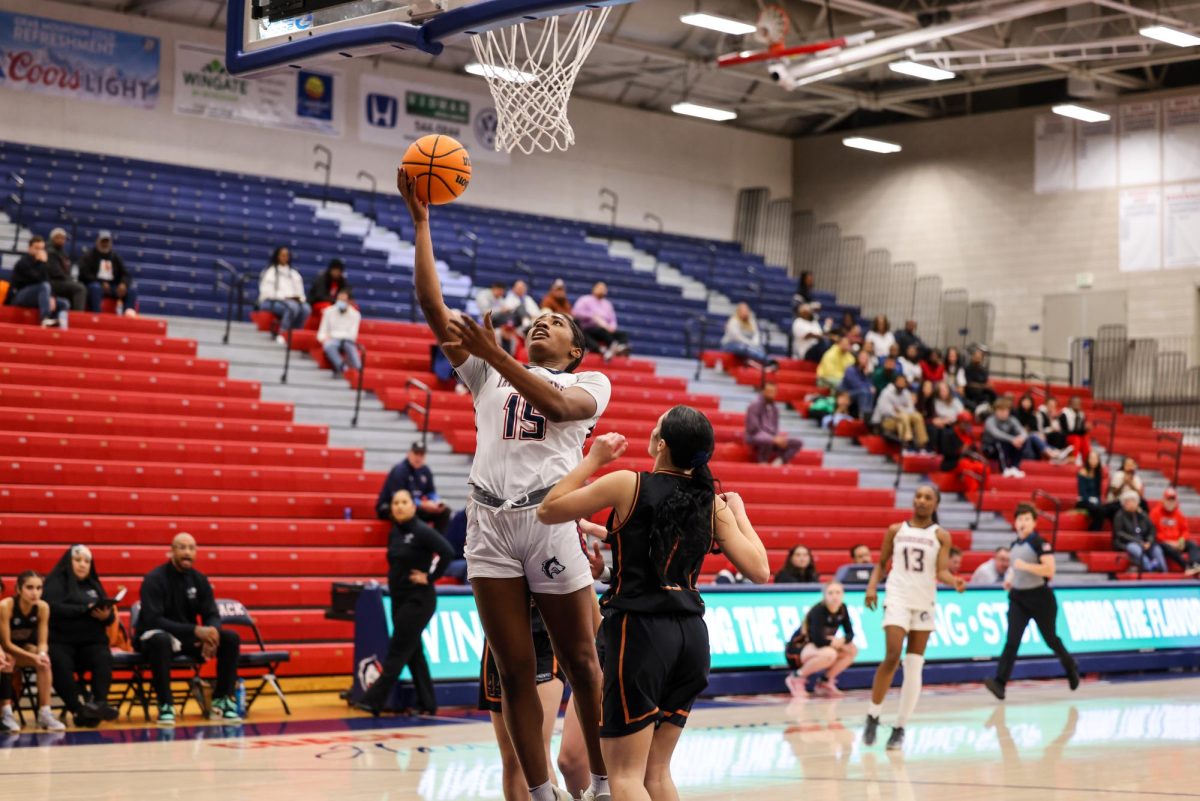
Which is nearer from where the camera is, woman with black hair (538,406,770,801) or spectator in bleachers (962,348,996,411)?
woman with black hair (538,406,770,801)

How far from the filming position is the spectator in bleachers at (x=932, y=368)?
23000 mm

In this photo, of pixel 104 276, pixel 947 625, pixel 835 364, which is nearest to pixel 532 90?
pixel 947 625

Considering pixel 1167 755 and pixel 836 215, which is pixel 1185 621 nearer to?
pixel 1167 755

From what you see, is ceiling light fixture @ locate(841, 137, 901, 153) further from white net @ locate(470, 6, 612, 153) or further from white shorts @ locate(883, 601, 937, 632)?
white net @ locate(470, 6, 612, 153)

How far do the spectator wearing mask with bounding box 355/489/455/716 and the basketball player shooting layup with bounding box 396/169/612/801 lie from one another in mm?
6110

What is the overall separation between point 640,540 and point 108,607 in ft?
24.1

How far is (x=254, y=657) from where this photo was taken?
1188cm

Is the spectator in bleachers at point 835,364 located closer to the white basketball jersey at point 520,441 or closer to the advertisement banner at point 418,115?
the advertisement banner at point 418,115

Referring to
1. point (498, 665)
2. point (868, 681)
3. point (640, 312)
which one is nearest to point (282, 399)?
point (868, 681)

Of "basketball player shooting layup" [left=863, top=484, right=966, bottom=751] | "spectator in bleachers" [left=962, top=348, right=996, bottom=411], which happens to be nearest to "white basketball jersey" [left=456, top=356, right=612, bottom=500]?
"basketball player shooting layup" [left=863, top=484, right=966, bottom=751]

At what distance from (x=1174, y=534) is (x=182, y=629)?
14.3 metres

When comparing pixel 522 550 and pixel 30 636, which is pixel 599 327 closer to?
pixel 30 636

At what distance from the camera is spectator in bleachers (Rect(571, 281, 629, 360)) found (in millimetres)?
20594

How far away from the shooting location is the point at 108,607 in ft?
37.2
